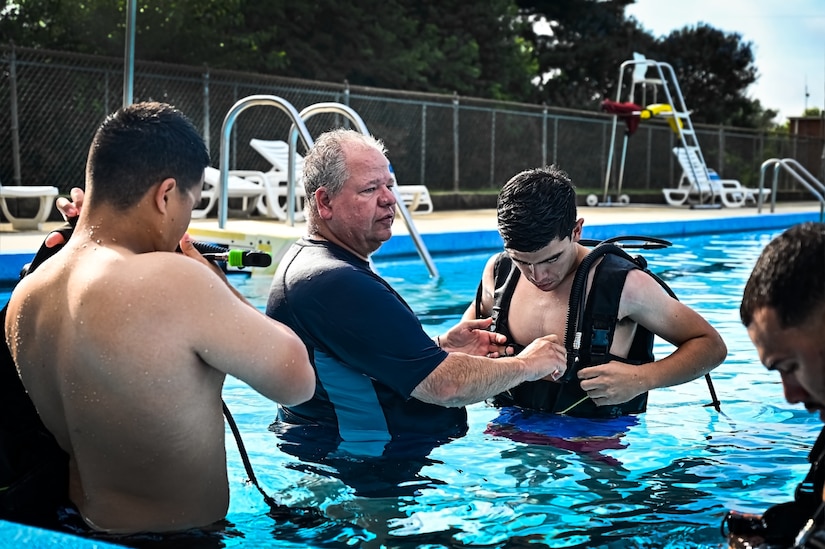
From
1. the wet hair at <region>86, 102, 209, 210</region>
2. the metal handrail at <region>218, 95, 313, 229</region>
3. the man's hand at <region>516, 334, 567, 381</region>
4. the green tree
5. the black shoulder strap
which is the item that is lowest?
the black shoulder strap

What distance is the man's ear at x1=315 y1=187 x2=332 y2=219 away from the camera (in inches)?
143

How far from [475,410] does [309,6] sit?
1852cm

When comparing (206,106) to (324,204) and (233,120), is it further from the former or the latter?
(324,204)

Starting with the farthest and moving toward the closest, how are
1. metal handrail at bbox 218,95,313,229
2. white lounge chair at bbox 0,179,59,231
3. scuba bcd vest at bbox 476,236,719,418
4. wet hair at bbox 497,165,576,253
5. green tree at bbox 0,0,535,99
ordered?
green tree at bbox 0,0,535,99
white lounge chair at bbox 0,179,59,231
metal handrail at bbox 218,95,313,229
scuba bcd vest at bbox 476,236,719,418
wet hair at bbox 497,165,576,253

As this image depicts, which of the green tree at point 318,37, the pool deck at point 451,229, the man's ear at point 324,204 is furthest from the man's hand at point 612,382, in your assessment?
the green tree at point 318,37

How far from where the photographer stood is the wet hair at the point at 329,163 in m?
3.62

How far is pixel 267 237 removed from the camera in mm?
8664

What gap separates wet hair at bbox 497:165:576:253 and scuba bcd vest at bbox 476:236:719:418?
8.7 inches

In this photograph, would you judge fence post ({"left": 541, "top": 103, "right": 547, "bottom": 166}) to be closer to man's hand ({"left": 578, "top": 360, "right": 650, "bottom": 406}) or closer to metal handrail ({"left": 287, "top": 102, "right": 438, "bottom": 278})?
metal handrail ({"left": 287, "top": 102, "right": 438, "bottom": 278})

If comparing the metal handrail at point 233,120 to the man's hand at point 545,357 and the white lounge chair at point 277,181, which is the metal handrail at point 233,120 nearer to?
the white lounge chair at point 277,181

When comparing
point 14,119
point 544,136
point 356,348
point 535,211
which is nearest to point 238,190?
point 14,119

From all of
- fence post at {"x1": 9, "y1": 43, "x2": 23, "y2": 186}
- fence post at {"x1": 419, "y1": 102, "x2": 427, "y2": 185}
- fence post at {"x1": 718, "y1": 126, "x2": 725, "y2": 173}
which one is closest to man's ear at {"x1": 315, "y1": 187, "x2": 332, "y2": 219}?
fence post at {"x1": 9, "y1": 43, "x2": 23, "y2": 186}

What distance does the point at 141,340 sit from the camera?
7.72 ft

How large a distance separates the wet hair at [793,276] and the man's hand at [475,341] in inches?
80.9
